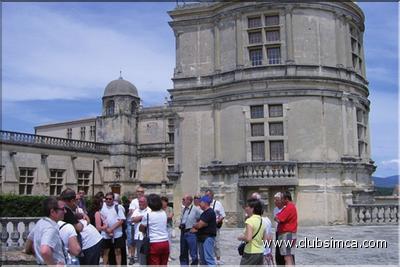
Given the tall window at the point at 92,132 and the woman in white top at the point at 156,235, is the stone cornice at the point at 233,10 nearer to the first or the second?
the woman in white top at the point at 156,235

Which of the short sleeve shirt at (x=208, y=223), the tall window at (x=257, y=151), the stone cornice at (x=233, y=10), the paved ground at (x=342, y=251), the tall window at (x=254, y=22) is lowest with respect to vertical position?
the paved ground at (x=342, y=251)

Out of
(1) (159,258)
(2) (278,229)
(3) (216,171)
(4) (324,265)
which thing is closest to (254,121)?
(3) (216,171)

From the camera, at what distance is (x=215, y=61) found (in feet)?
82.7

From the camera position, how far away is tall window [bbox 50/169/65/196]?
38.1 metres

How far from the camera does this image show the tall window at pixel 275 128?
76.3ft

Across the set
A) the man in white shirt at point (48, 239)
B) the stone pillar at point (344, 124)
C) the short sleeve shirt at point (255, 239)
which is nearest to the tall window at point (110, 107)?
the stone pillar at point (344, 124)

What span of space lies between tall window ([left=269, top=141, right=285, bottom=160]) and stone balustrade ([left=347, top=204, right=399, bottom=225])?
4.00 metres

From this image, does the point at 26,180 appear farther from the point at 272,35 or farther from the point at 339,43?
the point at 339,43

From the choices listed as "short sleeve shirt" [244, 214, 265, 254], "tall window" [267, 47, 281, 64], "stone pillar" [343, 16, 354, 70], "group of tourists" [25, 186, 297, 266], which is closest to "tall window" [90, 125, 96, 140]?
"tall window" [267, 47, 281, 64]

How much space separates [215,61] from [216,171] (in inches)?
229

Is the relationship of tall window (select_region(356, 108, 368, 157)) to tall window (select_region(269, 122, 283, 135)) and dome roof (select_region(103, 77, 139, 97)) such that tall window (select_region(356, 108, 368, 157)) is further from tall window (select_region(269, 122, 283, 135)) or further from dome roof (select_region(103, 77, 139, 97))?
dome roof (select_region(103, 77, 139, 97))

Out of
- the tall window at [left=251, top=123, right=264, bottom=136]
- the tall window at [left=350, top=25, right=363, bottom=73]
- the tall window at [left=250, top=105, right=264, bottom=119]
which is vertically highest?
the tall window at [left=350, top=25, right=363, bottom=73]

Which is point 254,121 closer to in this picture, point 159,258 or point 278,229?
point 278,229

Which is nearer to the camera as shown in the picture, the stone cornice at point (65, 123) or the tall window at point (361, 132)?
the tall window at point (361, 132)
